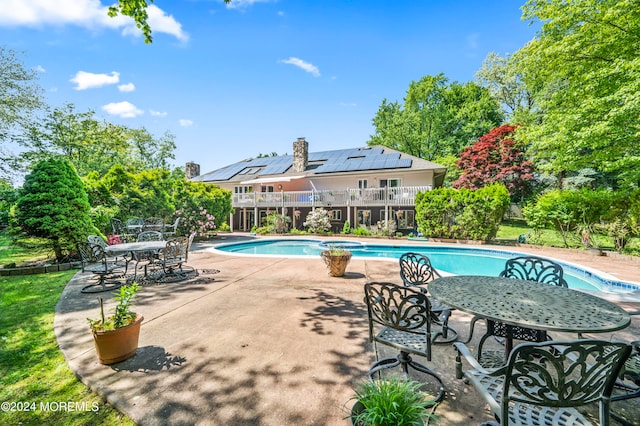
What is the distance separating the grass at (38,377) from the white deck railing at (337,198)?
15645 mm

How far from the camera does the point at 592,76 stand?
9680mm

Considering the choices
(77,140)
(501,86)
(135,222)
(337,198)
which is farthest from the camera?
(501,86)

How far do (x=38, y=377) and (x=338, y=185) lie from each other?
19.1m

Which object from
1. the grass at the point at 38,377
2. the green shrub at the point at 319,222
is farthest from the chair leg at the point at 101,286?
the green shrub at the point at 319,222

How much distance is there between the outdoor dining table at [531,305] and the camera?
204 cm

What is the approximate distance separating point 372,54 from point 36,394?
59.0 feet

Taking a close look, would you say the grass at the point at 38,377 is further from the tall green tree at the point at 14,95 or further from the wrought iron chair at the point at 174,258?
the tall green tree at the point at 14,95

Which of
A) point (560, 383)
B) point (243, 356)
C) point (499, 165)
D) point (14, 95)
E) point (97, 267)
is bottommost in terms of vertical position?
point (243, 356)

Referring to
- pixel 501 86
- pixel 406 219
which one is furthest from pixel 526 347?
pixel 501 86

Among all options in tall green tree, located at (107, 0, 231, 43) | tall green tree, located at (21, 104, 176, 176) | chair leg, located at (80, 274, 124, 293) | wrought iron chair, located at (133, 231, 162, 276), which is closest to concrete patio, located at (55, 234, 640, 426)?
chair leg, located at (80, 274, 124, 293)

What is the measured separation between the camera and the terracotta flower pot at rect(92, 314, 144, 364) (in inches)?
111

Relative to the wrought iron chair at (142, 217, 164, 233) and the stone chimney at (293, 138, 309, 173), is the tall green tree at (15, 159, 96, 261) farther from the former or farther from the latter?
the stone chimney at (293, 138, 309, 173)

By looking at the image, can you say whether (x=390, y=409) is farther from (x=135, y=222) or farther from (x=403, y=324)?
(x=135, y=222)

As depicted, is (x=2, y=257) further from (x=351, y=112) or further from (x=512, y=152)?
(x=512, y=152)
